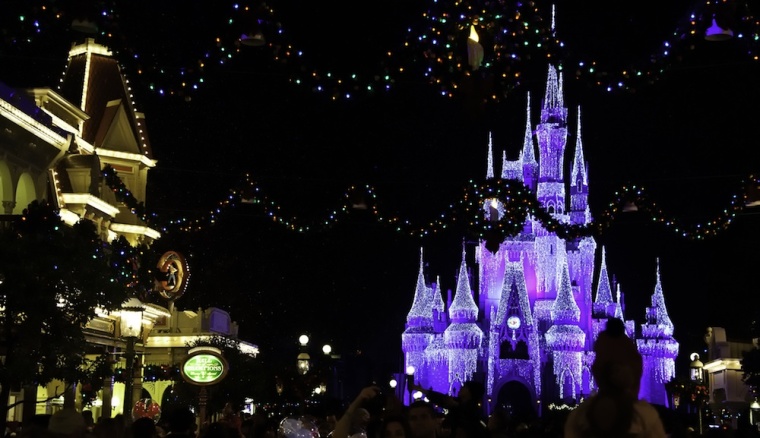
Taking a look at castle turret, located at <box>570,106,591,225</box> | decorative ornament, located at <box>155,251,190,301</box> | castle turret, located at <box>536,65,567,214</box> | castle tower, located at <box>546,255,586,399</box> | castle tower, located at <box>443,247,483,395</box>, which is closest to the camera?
decorative ornament, located at <box>155,251,190,301</box>

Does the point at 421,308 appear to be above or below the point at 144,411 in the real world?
above

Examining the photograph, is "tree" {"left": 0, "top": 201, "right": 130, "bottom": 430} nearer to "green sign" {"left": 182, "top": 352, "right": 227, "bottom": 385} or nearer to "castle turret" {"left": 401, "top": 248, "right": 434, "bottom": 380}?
"green sign" {"left": 182, "top": 352, "right": 227, "bottom": 385}

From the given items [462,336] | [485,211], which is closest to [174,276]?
[485,211]

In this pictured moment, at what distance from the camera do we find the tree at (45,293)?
15.8m

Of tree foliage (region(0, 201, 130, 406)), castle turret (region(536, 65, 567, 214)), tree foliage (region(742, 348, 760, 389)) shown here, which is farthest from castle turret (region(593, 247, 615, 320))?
tree foliage (region(0, 201, 130, 406))

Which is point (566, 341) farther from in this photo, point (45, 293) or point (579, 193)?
point (45, 293)

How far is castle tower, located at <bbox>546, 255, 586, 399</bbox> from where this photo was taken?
83625 millimetres

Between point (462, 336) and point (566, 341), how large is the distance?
8201mm

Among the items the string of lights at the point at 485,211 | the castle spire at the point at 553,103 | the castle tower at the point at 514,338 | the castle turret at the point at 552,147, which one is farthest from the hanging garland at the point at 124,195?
the castle spire at the point at 553,103

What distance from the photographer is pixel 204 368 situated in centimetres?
1609

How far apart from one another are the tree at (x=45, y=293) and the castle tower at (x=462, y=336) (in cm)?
6757

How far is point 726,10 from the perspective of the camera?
12250mm

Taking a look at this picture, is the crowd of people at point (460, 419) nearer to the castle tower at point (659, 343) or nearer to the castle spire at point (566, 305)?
the castle spire at point (566, 305)

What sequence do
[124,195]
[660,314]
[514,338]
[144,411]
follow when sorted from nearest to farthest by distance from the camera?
[124,195] → [144,411] → [514,338] → [660,314]
